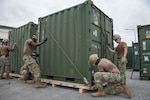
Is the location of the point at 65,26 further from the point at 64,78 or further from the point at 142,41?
the point at 142,41

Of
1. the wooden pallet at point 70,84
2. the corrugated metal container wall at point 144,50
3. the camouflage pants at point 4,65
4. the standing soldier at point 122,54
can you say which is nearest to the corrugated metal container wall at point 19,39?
the camouflage pants at point 4,65

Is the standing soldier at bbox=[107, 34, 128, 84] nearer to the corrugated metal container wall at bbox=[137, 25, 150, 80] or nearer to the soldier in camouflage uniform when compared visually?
the soldier in camouflage uniform

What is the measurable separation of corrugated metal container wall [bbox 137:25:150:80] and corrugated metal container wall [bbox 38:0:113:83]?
2339 mm

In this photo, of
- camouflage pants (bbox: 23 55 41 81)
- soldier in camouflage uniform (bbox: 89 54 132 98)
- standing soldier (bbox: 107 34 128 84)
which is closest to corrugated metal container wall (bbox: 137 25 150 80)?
standing soldier (bbox: 107 34 128 84)

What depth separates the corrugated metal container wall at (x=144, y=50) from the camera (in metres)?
6.93

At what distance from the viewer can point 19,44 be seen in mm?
7238

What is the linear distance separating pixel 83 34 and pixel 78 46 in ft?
1.44

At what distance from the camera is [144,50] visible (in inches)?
280

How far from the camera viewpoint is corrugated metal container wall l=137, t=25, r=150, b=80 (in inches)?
273

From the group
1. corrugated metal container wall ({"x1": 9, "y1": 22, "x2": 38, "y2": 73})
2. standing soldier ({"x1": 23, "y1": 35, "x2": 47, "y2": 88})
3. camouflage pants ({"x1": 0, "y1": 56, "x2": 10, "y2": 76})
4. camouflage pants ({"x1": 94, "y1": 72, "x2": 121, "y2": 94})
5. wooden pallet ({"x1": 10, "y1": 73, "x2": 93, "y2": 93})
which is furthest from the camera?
camouflage pants ({"x1": 0, "y1": 56, "x2": 10, "y2": 76})

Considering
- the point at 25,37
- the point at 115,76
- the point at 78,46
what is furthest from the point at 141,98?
the point at 25,37

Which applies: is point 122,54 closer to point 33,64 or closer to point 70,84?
point 70,84

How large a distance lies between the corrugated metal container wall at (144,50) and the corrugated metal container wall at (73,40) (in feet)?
7.67

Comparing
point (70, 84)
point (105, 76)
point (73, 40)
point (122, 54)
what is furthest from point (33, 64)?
point (122, 54)
